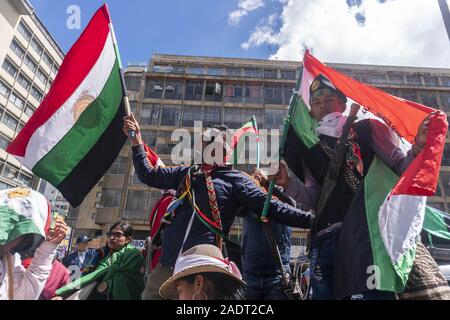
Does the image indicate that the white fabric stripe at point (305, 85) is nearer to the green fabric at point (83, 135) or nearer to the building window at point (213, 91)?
the green fabric at point (83, 135)

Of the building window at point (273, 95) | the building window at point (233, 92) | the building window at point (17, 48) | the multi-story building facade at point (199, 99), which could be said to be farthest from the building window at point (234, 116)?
the building window at point (17, 48)

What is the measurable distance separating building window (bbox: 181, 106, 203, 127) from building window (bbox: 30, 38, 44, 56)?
20.6m

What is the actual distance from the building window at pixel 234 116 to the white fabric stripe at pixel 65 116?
25.6 meters

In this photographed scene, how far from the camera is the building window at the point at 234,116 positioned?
28.8 meters

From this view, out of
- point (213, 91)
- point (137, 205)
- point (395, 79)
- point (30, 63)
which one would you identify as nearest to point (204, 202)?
point (137, 205)

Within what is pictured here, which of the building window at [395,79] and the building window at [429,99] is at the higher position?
the building window at [395,79]

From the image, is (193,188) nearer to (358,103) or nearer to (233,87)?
(358,103)

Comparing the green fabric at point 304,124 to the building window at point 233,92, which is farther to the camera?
the building window at point 233,92

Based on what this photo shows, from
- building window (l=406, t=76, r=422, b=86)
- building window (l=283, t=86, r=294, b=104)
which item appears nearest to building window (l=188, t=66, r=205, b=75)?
Answer: building window (l=283, t=86, r=294, b=104)

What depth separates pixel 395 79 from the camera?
3388cm

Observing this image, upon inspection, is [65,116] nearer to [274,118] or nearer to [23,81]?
[274,118]

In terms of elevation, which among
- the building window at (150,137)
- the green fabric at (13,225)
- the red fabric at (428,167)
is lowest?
the green fabric at (13,225)

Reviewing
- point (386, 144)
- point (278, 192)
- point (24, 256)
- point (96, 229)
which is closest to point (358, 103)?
point (386, 144)

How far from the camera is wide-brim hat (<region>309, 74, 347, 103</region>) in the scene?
258 centimetres
